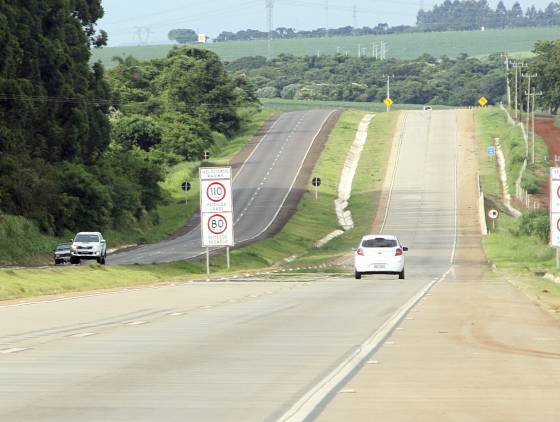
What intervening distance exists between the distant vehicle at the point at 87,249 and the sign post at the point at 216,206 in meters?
13.5

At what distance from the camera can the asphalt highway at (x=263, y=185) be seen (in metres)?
83.6

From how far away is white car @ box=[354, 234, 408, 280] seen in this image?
53188mm

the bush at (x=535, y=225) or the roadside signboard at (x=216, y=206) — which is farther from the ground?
the roadside signboard at (x=216, y=206)

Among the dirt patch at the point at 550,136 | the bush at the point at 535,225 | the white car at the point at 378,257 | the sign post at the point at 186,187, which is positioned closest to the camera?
the white car at the point at 378,257

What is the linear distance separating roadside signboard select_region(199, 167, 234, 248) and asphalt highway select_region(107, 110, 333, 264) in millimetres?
16614

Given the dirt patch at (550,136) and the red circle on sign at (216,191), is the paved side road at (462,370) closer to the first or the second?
the red circle on sign at (216,191)

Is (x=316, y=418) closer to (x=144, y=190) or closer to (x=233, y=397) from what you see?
(x=233, y=397)

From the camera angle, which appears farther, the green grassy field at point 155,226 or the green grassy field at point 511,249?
the green grassy field at point 155,226

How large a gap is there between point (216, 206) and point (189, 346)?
3428 cm

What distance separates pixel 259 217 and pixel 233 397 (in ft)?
310

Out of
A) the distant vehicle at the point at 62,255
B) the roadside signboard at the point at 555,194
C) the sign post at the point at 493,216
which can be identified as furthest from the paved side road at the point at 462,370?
the sign post at the point at 493,216

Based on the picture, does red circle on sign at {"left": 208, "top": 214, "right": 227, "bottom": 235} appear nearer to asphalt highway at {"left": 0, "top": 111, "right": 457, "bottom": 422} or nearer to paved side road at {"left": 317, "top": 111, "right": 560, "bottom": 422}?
asphalt highway at {"left": 0, "top": 111, "right": 457, "bottom": 422}

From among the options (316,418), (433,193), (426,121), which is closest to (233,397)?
(316,418)

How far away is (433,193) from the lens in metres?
123
